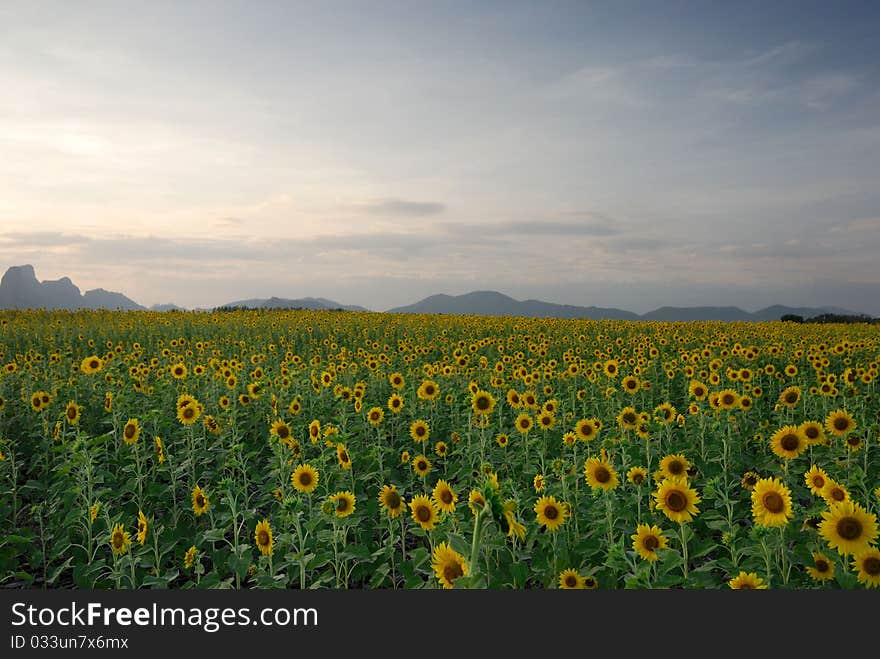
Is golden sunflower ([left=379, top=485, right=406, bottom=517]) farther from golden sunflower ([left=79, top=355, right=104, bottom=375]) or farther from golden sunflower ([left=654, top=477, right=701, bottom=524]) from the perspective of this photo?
golden sunflower ([left=79, top=355, right=104, bottom=375])

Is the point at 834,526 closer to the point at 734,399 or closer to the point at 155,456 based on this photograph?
the point at 734,399

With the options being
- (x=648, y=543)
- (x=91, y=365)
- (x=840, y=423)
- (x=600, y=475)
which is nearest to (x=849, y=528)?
(x=648, y=543)

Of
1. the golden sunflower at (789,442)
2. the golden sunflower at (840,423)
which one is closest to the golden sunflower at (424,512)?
the golden sunflower at (789,442)

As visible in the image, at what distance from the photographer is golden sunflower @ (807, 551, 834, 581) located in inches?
157

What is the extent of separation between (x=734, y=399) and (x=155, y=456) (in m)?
7.65

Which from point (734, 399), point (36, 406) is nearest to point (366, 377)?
point (36, 406)

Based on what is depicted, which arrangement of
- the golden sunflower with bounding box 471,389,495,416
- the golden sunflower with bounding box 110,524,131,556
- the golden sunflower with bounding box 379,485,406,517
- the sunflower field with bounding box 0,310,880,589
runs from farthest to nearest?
1. the golden sunflower with bounding box 471,389,495,416
2. the golden sunflower with bounding box 379,485,406,517
3. the golden sunflower with bounding box 110,524,131,556
4. the sunflower field with bounding box 0,310,880,589

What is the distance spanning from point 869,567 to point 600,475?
1914 mm

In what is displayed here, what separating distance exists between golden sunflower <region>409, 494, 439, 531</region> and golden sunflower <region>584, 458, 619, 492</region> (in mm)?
1403

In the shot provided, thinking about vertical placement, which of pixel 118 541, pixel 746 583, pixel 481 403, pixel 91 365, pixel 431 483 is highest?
pixel 91 365

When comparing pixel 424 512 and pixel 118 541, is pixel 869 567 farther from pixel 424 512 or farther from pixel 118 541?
pixel 118 541

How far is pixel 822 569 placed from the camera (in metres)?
4.01

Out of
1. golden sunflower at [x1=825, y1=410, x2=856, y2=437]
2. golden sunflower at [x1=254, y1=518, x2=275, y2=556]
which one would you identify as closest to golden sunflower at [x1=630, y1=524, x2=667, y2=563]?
golden sunflower at [x1=254, y1=518, x2=275, y2=556]

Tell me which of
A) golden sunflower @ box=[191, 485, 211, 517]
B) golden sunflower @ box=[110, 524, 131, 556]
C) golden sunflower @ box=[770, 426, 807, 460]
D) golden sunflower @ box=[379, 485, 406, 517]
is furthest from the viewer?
golden sunflower @ box=[770, 426, 807, 460]
